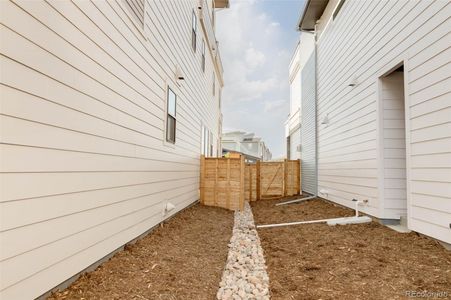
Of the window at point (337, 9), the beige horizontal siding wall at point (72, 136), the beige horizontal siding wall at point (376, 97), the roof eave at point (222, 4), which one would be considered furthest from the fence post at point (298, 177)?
the roof eave at point (222, 4)

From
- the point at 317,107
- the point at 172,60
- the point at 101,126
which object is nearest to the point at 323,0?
the point at 317,107

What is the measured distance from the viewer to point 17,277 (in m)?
2.00

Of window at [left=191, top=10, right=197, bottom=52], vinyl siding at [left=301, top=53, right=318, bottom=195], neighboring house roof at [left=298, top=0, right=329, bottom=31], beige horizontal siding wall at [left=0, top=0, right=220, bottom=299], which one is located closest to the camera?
beige horizontal siding wall at [left=0, top=0, right=220, bottom=299]

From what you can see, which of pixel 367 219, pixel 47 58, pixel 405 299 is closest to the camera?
pixel 47 58

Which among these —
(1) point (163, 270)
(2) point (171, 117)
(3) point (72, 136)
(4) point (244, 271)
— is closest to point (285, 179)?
(2) point (171, 117)

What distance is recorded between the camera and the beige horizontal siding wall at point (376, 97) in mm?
3760

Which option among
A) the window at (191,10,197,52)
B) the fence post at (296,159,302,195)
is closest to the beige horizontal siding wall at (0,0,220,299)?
the window at (191,10,197,52)

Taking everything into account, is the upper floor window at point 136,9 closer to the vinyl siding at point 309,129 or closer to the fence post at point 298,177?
the vinyl siding at point 309,129

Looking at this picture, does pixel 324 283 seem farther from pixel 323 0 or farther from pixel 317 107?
pixel 323 0

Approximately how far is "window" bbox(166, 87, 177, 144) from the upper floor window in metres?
1.77

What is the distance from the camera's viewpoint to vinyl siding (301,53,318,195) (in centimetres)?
1093

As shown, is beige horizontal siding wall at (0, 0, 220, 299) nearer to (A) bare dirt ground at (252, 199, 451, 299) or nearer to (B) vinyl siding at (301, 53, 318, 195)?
(A) bare dirt ground at (252, 199, 451, 299)

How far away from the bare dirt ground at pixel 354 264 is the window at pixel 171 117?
281 centimetres

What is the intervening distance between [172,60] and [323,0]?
6.54 meters
